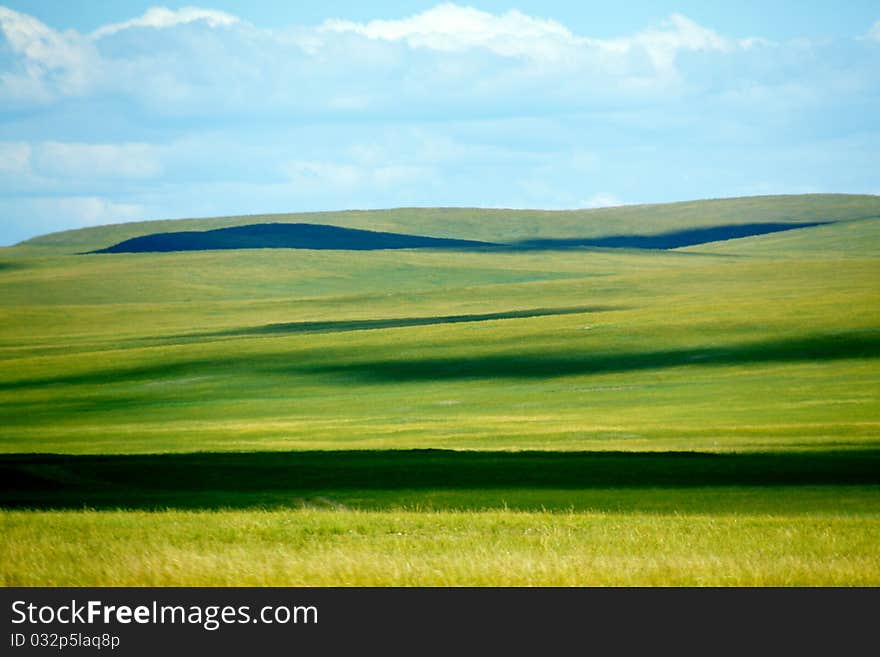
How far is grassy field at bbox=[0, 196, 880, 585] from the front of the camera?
1309 centimetres

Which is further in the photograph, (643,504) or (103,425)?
(103,425)

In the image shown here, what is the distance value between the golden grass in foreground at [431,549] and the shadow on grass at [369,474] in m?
4.73

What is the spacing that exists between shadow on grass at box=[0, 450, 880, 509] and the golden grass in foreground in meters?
4.73

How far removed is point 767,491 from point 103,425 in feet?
111

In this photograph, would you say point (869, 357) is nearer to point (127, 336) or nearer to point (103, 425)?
point (103, 425)

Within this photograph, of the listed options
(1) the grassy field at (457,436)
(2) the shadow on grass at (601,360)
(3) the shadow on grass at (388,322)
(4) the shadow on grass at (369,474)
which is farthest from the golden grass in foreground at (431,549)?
(3) the shadow on grass at (388,322)

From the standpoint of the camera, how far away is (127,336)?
9112cm

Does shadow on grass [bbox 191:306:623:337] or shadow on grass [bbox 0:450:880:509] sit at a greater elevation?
shadow on grass [bbox 0:450:880:509]

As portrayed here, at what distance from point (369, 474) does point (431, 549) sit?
12731 mm

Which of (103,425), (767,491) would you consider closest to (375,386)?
(103,425)

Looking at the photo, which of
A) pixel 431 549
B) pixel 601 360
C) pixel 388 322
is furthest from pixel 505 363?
pixel 431 549

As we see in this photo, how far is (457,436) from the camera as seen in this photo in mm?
39906

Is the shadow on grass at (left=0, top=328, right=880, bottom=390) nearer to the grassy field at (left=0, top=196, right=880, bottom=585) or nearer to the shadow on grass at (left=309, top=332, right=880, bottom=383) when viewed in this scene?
the shadow on grass at (left=309, top=332, right=880, bottom=383)

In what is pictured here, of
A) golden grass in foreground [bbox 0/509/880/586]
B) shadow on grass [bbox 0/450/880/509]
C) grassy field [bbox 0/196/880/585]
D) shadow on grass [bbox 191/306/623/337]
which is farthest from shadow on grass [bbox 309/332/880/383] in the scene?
golden grass in foreground [bbox 0/509/880/586]
